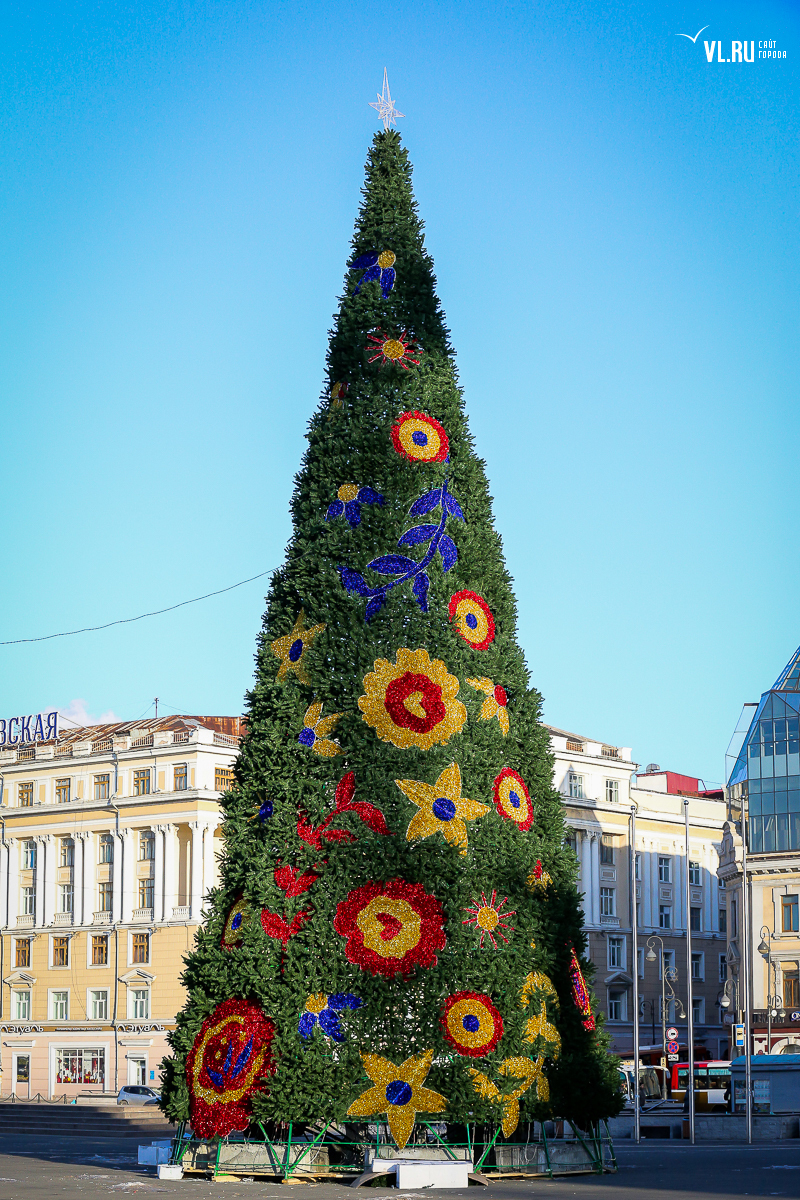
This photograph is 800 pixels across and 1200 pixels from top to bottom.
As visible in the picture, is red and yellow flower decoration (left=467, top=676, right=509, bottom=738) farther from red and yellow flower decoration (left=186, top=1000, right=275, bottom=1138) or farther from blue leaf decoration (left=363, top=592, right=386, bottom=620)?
red and yellow flower decoration (left=186, top=1000, right=275, bottom=1138)

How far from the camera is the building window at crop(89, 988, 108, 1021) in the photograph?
7838cm

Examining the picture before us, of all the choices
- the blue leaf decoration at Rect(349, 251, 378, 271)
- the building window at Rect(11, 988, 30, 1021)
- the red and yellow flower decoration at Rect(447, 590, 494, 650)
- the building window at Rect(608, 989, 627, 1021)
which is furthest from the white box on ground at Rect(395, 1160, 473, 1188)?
the building window at Rect(608, 989, 627, 1021)

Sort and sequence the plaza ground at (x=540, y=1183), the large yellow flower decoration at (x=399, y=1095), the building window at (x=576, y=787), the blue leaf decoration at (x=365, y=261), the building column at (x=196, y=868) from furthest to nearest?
the building window at (x=576, y=787)
the building column at (x=196, y=868)
the blue leaf decoration at (x=365, y=261)
the large yellow flower decoration at (x=399, y=1095)
the plaza ground at (x=540, y=1183)

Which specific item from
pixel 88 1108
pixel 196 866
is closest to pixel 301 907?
pixel 88 1108

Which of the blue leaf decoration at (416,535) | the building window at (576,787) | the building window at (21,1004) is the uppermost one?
the blue leaf decoration at (416,535)

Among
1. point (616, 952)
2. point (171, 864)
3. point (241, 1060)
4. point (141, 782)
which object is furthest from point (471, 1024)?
point (616, 952)


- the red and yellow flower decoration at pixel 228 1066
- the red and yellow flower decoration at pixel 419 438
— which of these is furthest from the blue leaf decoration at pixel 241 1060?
the red and yellow flower decoration at pixel 419 438

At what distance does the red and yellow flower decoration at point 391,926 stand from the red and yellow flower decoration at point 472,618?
11.7 feet

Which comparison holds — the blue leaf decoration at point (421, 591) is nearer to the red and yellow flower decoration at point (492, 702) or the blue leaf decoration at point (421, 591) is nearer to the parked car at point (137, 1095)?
the red and yellow flower decoration at point (492, 702)

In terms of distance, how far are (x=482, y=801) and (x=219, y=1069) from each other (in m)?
4.76

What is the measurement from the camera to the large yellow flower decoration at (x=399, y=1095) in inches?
761

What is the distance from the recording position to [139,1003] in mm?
77375

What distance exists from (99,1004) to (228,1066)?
62.3 meters

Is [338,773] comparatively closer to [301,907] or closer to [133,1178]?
[301,907]
